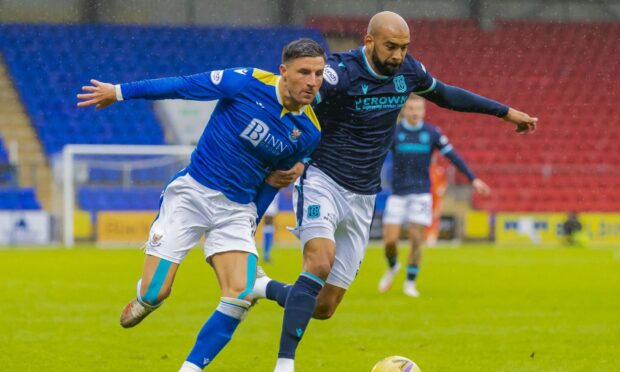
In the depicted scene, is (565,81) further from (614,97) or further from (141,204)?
(141,204)

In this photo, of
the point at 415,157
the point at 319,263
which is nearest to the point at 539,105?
the point at 415,157

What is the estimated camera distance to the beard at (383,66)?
6.66 m

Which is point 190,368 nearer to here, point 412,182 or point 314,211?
point 314,211

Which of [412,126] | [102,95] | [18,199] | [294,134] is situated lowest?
[18,199]

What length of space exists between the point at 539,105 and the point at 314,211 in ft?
73.2

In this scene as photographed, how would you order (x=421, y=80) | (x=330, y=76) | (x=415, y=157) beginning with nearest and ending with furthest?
(x=330, y=76) < (x=421, y=80) < (x=415, y=157)

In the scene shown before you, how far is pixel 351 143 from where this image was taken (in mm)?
6930

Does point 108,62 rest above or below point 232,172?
below

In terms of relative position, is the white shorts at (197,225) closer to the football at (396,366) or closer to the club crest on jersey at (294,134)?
the club crest on jersey at (294,134)

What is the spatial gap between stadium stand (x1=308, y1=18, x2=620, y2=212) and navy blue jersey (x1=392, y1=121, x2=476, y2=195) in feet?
44.9

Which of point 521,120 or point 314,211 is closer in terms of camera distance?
point 314,211

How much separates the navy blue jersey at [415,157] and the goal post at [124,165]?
1057 centimetres

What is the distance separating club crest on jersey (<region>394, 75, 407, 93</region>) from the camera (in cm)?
687

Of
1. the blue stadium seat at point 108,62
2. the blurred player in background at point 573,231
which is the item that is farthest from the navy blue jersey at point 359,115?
the blurred player in background at point 573,231
